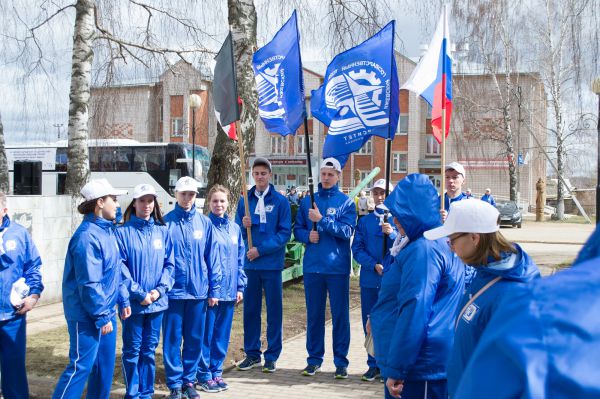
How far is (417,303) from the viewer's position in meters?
3.57

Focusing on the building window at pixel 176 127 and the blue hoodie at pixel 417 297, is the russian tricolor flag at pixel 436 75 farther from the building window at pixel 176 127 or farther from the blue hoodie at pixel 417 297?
the building window at pixel 176 127

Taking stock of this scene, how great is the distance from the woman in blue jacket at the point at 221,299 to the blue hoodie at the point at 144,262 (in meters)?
0.69

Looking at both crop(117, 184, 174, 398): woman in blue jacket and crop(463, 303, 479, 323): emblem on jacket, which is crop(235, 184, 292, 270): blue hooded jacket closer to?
crop(117, 184, 174, 398): woman in blue jacket

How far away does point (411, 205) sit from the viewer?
12.8ft

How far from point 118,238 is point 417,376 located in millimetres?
3032

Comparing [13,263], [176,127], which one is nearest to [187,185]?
[13,263]

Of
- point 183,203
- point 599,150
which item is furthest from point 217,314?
point 599,150

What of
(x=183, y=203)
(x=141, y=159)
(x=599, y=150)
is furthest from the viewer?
(x=141, y=159)

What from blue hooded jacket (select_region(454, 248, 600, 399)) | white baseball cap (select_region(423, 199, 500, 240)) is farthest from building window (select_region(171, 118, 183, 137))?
blue hooded jacket (select_region(454, 248, 600, 399))

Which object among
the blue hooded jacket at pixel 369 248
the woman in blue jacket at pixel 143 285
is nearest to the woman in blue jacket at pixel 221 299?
the woman in blue jacket at pixel 143 285

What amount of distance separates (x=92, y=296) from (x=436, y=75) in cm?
423

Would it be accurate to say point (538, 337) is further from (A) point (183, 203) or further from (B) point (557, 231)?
(B) point (557, 231)

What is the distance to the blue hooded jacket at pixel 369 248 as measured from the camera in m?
7.03

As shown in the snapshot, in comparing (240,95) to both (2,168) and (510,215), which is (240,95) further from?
(510,215)
